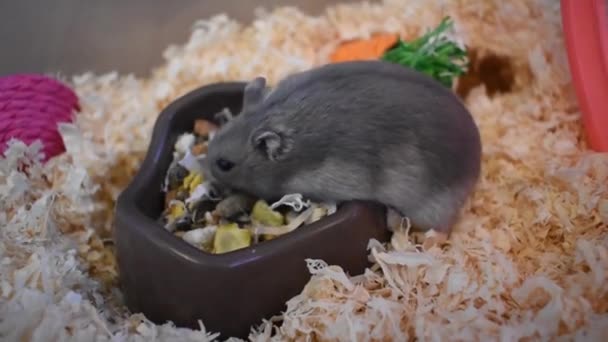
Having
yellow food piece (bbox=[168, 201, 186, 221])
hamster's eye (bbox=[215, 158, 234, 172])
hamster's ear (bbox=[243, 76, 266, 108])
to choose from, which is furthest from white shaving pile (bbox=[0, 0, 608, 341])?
hamster's ear (bbox=[243, 76, 266, 108])

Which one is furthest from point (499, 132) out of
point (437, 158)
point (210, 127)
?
point (210, 127)

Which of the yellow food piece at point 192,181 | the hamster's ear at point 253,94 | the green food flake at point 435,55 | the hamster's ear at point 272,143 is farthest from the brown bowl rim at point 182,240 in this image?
the green food flake at point 435,55

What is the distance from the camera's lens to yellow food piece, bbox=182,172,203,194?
2129mm

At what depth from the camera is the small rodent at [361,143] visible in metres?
1.90

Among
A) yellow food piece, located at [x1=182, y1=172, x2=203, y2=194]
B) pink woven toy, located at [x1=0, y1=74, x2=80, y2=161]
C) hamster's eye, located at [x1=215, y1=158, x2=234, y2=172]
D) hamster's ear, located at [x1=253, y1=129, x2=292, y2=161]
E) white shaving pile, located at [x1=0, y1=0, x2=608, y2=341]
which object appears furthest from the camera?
pink woven toy, located at [x1=0, y1=74, x2=80, y2=161]

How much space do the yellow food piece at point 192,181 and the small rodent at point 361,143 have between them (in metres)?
0.16

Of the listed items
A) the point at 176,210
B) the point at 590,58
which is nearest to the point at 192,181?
the point at 176,210

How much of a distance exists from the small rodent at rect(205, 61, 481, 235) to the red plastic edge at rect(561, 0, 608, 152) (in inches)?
18.6

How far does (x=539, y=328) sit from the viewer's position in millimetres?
1595

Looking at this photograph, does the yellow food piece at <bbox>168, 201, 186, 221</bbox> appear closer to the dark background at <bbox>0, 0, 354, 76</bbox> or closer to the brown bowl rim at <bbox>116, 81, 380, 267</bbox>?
the brown bowl rim at <bbox>116, 81, 380, 267</bbox>

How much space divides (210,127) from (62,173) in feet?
1.57

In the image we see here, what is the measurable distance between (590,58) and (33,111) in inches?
68.7

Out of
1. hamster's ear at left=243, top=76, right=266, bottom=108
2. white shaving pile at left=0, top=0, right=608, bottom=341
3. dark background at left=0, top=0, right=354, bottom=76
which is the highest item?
dark background at left=0, top=0, right=354, bottom=76

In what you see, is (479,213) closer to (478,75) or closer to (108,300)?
(478,75)
